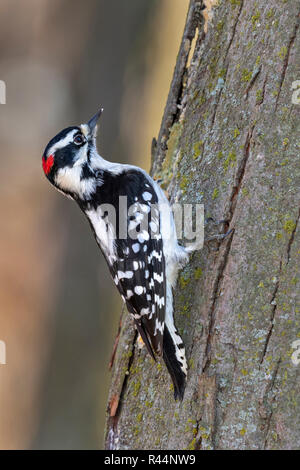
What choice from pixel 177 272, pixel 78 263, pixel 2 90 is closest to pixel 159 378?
pixel 177 272

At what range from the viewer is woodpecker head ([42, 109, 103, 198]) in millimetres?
3795

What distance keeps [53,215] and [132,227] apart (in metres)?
2.50

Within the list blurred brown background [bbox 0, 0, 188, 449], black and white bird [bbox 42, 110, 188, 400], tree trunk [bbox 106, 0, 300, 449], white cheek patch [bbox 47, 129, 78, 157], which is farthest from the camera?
blurred brown background [bbox 0, 0, 188, 449]

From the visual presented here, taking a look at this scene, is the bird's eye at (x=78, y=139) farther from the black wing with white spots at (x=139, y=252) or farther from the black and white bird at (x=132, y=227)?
the black wing with white spots at (x=139, y=252)

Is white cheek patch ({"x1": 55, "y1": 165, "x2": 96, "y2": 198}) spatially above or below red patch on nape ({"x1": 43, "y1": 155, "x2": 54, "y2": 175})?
below

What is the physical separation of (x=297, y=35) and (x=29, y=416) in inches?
186

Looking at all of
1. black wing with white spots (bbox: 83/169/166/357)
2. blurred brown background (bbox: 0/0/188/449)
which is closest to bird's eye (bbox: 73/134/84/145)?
black wing with white spots (bbox: 83/169/166/357)

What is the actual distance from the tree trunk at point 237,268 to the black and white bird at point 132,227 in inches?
4.9

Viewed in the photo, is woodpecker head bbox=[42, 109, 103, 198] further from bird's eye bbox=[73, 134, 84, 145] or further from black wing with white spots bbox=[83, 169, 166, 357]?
black wing with white spots bbox=[83, 169, 166, 357]

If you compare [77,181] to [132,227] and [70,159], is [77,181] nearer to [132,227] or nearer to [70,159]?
[70,159]

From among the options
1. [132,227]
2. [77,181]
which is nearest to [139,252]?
[132,227]

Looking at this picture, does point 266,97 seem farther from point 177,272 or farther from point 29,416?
point 29,416

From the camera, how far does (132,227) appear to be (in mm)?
3666

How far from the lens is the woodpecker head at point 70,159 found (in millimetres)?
3795
